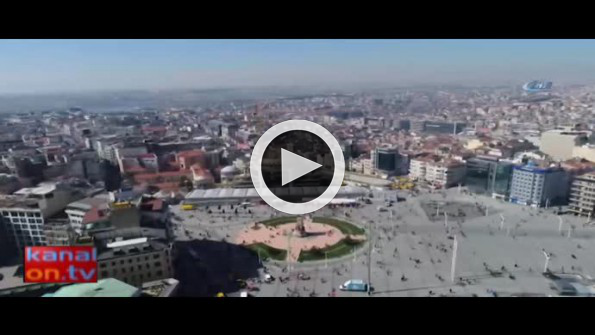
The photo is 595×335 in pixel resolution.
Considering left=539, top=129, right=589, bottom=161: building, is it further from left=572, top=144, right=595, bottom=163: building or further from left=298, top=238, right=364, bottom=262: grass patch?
left=298, top=238, right=364, bottom=262: grass patch

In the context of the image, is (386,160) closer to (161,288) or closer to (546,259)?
(546,259)

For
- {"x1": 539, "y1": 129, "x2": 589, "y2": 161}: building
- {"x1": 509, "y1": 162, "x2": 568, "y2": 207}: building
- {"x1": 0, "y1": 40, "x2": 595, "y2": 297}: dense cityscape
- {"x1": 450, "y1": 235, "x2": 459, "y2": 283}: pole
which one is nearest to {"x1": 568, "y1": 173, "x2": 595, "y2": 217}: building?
{"x1": 0, "y1": 40, "x2": 595, "y2": 297}: dense cityscape

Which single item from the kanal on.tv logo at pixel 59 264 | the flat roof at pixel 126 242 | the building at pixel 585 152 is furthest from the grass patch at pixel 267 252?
the building at pixel 585 152

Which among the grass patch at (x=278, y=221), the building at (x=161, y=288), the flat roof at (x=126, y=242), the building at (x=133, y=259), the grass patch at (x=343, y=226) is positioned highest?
the flat roof at (x=126, y=242)

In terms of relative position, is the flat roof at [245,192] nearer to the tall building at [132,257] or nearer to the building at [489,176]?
the building at [489,176]

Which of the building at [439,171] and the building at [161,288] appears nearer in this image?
the building at [161,288]

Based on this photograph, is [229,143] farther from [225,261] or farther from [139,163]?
[225,261]

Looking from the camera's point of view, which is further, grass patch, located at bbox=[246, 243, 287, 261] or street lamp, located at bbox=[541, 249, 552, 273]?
grass patch, located at bbox=[246, 243, 287, 261]

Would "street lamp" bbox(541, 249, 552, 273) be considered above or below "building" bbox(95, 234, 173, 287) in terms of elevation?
below
